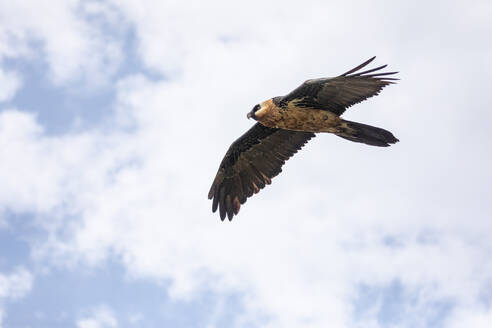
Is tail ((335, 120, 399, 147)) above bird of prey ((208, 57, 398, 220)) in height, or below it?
below

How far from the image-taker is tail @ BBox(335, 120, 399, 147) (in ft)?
42.1

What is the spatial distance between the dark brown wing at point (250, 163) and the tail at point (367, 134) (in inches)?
73.6

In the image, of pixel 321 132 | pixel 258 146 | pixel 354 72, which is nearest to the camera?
pixel 354 72

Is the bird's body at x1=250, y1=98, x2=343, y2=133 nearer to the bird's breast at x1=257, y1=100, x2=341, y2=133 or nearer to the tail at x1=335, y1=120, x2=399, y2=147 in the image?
the bird's breast at x1=257, y1=100, x2=341, y2=133

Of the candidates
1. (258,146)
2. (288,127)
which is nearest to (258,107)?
(288,127)

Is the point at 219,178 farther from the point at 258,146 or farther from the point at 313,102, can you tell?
the point at 313,102

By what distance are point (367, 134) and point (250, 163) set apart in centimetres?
334

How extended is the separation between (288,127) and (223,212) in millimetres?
2868

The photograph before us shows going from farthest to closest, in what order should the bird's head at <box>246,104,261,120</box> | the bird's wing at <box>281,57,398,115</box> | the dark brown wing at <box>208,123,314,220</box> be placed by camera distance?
the dark brown wing at <box>208,123,314,220</box>, the bird's head at <box>246,104,261,120</box>, the bird's wing at <box>281,57,398,115</box>

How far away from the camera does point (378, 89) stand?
487 inches

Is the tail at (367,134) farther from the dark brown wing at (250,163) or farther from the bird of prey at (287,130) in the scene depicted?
the dark brown wing at (250,163)

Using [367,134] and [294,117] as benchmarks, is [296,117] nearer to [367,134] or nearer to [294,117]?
[294,117]

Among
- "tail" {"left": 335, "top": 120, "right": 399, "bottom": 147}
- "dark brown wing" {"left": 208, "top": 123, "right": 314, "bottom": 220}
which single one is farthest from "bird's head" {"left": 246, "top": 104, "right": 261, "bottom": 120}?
"tail" {"left": 335, "top": 120, "right": 399, "bottom": 147}

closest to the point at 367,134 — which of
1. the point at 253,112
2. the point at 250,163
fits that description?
the point at 253,112
